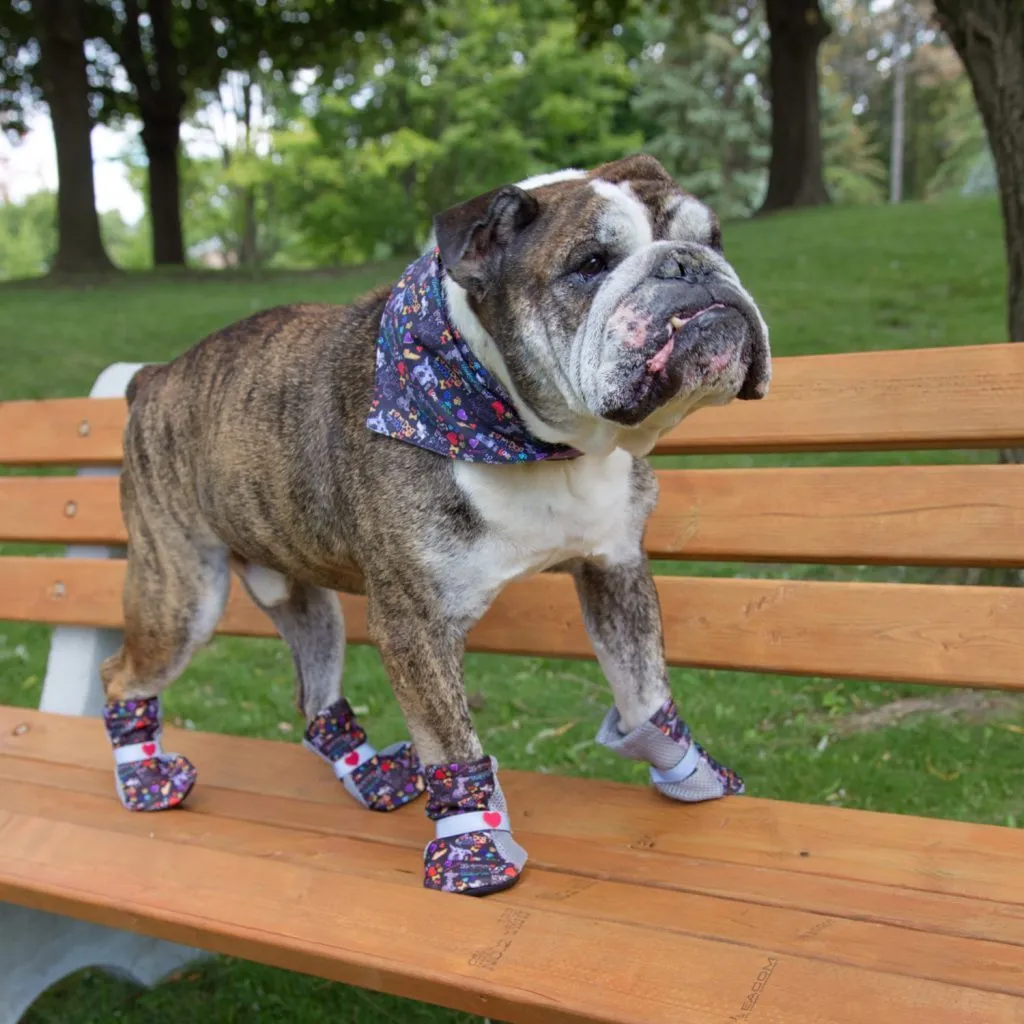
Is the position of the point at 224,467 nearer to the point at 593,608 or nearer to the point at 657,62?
the point at 593,608

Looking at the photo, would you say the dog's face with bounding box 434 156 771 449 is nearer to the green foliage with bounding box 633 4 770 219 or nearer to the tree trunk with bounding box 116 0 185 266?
the tree trunk with bounding box 116 0 185 266

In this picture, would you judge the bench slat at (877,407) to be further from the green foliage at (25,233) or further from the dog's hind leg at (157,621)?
the green foliage at (25,233)

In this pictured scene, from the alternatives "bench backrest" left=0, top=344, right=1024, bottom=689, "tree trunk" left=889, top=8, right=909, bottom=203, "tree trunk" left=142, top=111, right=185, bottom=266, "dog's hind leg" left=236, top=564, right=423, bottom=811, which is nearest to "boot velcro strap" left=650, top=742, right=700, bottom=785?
"bench backrest" left=0, top=344, right=1024, bottom=689

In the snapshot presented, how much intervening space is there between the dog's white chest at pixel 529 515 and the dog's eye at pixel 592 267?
1.28ft

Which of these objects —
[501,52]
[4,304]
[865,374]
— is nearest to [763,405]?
[865,374]

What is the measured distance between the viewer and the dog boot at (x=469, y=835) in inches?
84.0

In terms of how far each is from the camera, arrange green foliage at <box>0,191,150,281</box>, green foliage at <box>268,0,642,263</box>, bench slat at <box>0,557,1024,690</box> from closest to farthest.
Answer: bench slat at <box>0,557,1024,690</box> → green foliage at <box>268,0,642,263</box> → green foliage at <box>0,191,150,281</box>

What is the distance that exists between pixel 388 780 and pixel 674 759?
658 mm

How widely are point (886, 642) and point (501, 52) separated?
2147 centimetres

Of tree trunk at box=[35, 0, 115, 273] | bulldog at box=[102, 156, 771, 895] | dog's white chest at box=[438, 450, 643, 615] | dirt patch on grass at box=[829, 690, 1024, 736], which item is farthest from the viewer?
tree trunk at box=[35, 0, 115, 273]

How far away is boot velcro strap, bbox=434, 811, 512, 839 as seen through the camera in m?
2.20

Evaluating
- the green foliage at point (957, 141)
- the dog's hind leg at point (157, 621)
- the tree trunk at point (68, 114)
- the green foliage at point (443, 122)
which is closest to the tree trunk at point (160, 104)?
the tree trunk at point (68, 114)

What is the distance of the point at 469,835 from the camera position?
86.2 inches

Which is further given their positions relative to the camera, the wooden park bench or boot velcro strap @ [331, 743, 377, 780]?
boot velcro strap @ [331, 743, 377, 780]
